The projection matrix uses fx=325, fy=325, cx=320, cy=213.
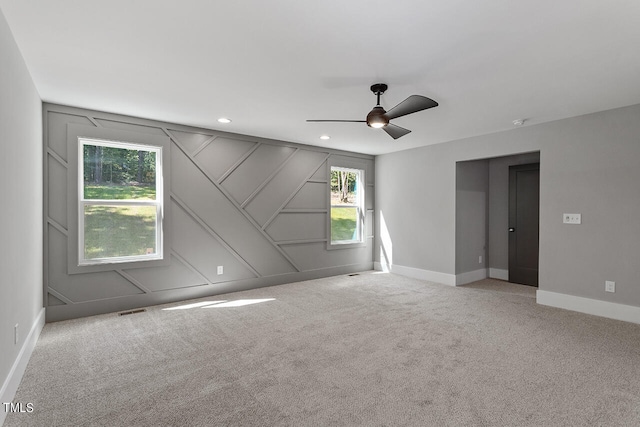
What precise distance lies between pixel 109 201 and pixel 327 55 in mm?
3214

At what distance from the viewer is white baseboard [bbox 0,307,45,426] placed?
6.51ft

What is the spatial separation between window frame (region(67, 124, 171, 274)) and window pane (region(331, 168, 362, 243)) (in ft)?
9.85

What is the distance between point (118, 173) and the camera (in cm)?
407

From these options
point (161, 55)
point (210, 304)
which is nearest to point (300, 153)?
point (210, 304)

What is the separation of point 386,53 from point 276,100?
4.71 feet

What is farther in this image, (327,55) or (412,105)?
(412,105)

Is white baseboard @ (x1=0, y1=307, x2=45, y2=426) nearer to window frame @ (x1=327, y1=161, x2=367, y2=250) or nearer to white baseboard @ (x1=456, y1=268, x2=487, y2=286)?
window frame @ (x1=327, y1=161, x2=367, y2=250)

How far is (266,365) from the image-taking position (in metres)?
2.59

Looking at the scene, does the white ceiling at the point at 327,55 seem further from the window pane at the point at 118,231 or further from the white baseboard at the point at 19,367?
the white baseboard at the point at 19,367

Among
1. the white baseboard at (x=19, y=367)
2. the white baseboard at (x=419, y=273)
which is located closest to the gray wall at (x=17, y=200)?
the white baseboard at (x=19, y=367)

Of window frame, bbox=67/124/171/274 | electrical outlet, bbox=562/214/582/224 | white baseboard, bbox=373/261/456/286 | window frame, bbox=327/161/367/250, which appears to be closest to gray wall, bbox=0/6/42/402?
window frame, bbox=67/124/171/274

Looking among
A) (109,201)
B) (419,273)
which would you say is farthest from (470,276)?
(109,201)

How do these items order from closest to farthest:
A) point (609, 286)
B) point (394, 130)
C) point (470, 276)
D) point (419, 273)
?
point (394, 130) → point (609, 286) → point (470, 276) → point (419, 273)

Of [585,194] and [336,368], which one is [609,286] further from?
[336,368]
